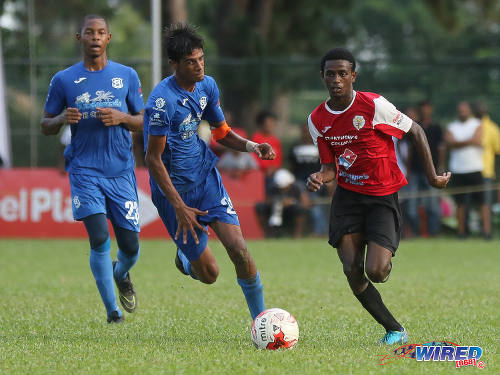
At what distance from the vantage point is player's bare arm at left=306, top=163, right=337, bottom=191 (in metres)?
6.62

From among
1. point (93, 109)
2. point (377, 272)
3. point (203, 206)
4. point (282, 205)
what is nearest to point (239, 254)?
point (203, 206)

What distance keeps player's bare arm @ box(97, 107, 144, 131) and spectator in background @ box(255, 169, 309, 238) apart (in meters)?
9.18

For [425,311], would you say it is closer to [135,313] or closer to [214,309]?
[214,309]

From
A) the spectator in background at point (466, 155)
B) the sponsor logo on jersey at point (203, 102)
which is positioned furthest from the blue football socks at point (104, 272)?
the spectator in background at point (466, 155)

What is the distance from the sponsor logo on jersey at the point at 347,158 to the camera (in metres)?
6.90

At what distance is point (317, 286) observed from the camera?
423 inches

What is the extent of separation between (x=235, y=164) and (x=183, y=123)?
1024 centimetres

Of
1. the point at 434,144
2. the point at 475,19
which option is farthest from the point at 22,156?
the point at 475,19

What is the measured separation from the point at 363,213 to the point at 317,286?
3913 mm

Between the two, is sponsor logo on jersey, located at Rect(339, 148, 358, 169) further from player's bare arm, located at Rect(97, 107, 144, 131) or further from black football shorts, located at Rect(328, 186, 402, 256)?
player's bare arm, located at Rect(97, 107, 144, 131)

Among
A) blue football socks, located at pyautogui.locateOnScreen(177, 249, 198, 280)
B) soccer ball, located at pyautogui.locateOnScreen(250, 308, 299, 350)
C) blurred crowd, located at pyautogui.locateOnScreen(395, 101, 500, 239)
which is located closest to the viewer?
soccer ball, located at pyautogui.locateOnScreen(250, 308, 299, 350)

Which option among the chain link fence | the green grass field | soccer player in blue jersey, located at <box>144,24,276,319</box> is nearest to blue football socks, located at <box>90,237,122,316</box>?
the green grass field

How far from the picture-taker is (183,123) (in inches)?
274

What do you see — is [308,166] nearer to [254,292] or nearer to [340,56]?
[254,292]
